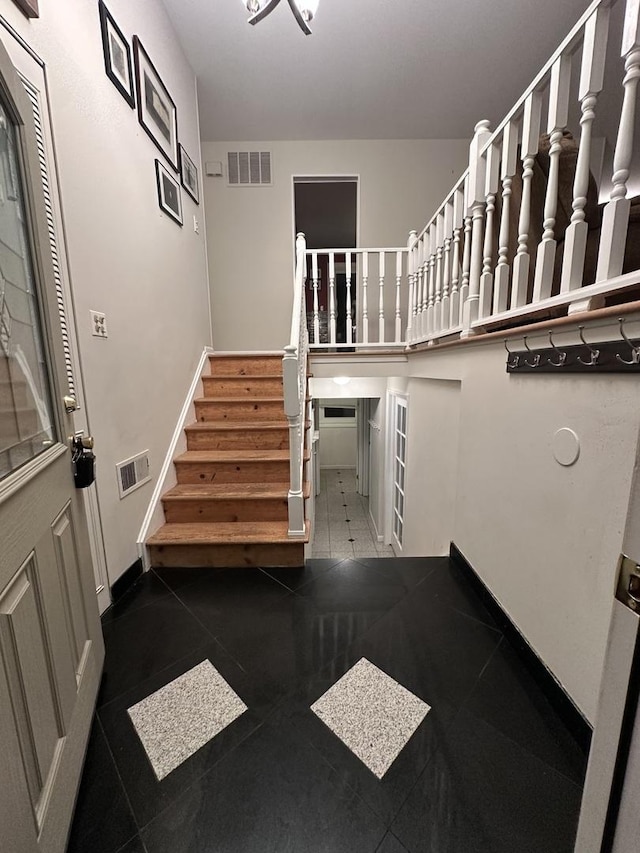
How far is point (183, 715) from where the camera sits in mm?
1148

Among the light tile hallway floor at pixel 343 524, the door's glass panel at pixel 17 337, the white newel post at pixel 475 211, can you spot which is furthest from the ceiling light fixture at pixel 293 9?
the light tile hallway floor at pixel 343 524

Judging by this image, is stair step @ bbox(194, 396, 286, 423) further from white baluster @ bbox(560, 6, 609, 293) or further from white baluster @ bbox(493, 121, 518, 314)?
white baluster @ bbox(560, 6, 609, 293)

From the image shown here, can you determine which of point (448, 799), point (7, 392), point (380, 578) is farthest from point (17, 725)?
point (380, 578)

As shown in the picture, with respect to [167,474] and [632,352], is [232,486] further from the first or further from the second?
[632,352]

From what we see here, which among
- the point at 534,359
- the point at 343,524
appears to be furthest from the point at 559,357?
the point at 343,524

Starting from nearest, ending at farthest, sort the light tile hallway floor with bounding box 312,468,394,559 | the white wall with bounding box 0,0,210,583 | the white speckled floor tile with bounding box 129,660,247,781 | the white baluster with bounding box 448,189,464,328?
1. the white speckled floor tile with bounding box 129,660,247,781
2. the white wall with bounding box 0,0,210,583
3. the white baluster with bounding box 448,189,464,328
4. the light tile hallway floor with bounding box 312,468,394,559

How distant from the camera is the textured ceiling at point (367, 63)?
2566 millimetres

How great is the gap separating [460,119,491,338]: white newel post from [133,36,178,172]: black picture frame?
6.43 feet

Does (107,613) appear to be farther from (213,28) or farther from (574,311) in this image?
(213,28)

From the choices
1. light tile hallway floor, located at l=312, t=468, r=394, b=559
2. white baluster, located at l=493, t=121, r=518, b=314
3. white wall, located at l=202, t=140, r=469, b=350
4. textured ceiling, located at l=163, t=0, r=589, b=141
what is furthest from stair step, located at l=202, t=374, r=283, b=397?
light tile hallway floor, located at l=312, t=468, r=394, b=559

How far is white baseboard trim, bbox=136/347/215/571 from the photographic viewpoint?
1.98 meters

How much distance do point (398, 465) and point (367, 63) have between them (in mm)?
3928

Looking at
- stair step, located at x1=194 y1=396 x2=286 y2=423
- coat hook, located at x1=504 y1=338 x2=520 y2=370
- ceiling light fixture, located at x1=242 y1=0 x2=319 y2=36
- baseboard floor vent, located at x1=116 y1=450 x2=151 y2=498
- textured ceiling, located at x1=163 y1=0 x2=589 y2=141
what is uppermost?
textured ceiling, located at x1=163 y1=0 x2=589 y2=141

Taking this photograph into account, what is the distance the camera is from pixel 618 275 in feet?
3.11
